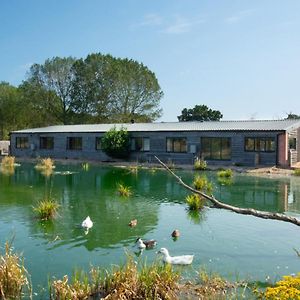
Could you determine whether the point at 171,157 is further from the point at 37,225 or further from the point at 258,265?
the point at 258,265

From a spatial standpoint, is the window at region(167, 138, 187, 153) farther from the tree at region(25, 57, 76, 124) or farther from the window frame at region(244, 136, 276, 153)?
the tree at region(25, 57, 76, 124)

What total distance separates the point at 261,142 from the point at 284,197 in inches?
494

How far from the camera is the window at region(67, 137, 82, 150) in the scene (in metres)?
37.4

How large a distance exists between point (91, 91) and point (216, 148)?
2295 cm

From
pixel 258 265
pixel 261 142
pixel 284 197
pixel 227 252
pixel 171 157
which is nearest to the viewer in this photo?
pixel 258 265

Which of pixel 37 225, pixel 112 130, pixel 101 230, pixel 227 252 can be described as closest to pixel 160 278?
pixel 227 252

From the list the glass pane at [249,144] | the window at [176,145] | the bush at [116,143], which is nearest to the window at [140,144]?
the bush at [116,143]

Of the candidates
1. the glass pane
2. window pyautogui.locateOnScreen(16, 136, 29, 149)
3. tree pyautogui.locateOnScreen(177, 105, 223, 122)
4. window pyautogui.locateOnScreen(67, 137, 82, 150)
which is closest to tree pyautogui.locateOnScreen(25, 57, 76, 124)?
window pyautogui.locateOnScreen(16, 136, 29, 149)

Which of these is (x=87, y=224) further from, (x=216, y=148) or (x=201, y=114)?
(x=201, y=114)

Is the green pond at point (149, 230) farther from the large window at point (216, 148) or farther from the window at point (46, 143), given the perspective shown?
the window at point (46, 143)

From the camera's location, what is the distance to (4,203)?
14594mm

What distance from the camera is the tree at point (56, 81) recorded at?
50781 mm

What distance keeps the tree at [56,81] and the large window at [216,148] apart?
24327 mm

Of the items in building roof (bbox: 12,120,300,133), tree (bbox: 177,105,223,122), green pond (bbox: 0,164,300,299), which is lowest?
green pond (bbox: 0,164,300,299)
